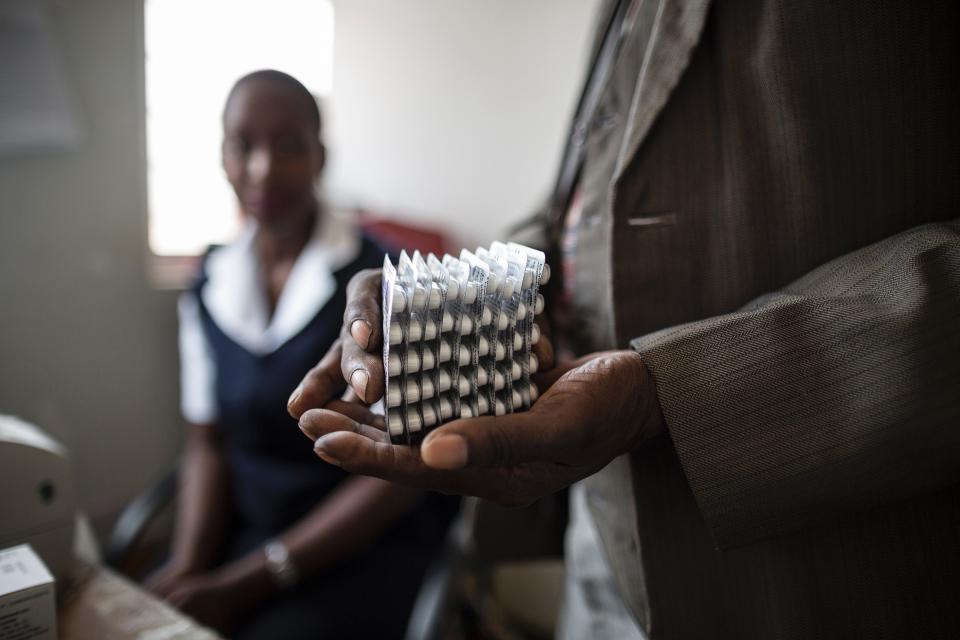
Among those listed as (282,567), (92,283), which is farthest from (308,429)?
(92,283)

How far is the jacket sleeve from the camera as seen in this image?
2.01 ft

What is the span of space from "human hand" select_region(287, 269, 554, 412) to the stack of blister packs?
0.02m

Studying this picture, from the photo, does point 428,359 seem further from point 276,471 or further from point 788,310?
point 276,471

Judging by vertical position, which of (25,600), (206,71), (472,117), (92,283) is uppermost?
(472,117)

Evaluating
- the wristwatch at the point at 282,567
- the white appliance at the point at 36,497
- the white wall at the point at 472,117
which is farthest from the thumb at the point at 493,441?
the white wall at the point at 472,117

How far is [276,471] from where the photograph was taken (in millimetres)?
1262

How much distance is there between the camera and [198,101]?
1115 mm

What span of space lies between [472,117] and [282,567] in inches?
68.3

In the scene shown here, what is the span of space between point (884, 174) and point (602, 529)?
0.56m

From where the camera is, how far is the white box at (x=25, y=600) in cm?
61

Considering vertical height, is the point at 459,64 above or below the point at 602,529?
above

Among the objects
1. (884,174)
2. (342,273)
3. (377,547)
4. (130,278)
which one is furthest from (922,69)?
(130,278)

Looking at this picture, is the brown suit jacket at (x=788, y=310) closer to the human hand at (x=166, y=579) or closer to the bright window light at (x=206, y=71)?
the bright window light at (x=206, y=71)

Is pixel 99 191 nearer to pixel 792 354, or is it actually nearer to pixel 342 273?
pixel 342 273
